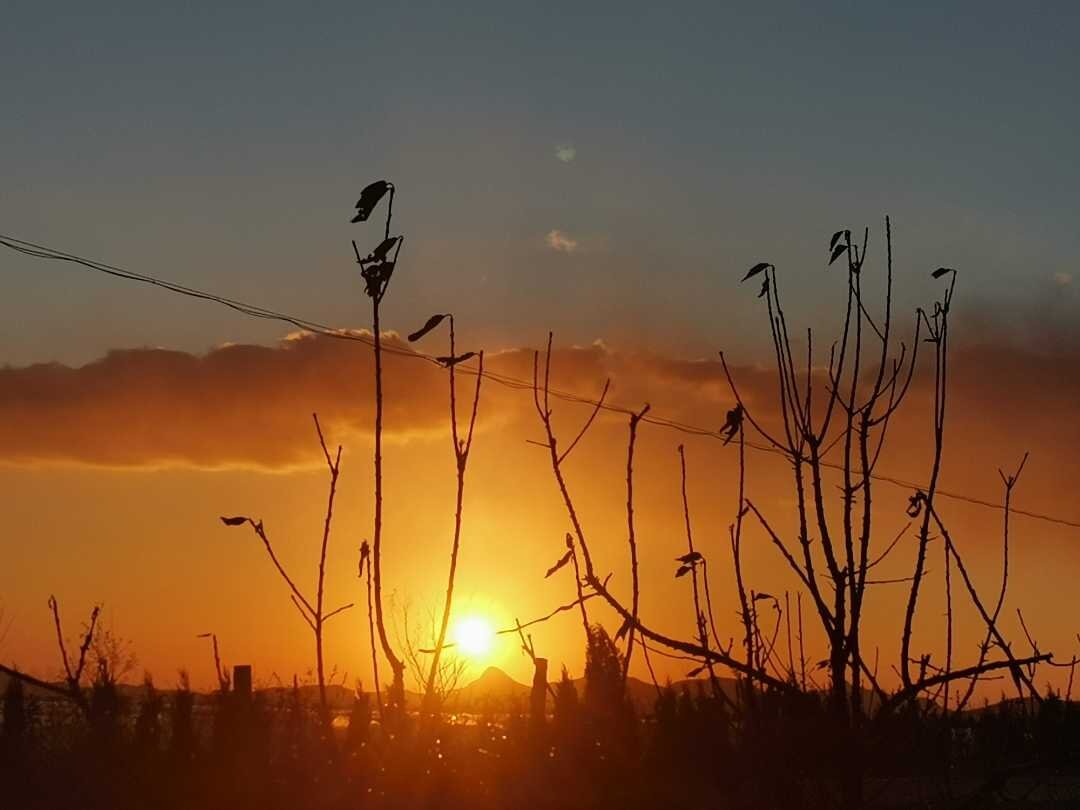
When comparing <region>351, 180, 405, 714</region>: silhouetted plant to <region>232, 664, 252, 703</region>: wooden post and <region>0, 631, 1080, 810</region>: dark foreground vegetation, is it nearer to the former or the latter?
<region>0, 631, 1080, 810</region>: dark foreground vegetation

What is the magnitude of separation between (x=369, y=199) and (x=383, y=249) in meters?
0.15

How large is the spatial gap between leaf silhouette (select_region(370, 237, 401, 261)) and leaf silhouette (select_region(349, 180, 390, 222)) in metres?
0.12

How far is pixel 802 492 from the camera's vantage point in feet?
10.1

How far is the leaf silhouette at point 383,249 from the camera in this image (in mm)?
3201

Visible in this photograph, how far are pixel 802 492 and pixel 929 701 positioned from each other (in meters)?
0.69

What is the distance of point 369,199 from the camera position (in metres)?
3.11

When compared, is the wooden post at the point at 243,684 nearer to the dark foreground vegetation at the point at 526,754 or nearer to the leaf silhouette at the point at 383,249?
the dark foreground vegetation at the point at 526,754

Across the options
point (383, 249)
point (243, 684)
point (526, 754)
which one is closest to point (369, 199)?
point (383, 249)

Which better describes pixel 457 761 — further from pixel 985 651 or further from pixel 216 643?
pixel 985 651

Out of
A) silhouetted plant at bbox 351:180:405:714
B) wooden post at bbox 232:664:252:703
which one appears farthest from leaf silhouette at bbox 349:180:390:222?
wooden post at bbox 232:664:252:703

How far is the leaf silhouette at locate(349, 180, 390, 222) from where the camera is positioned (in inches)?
121

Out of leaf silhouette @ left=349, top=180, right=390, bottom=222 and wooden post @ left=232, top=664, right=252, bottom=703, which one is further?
wooden post @ left=232, top=664, right=252, bottom=703

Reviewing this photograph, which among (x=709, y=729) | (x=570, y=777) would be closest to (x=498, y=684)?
(x=709, y=729)

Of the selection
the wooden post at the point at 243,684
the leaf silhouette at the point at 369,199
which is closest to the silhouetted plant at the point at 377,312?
the leaf silhouette at the point at 369,199
